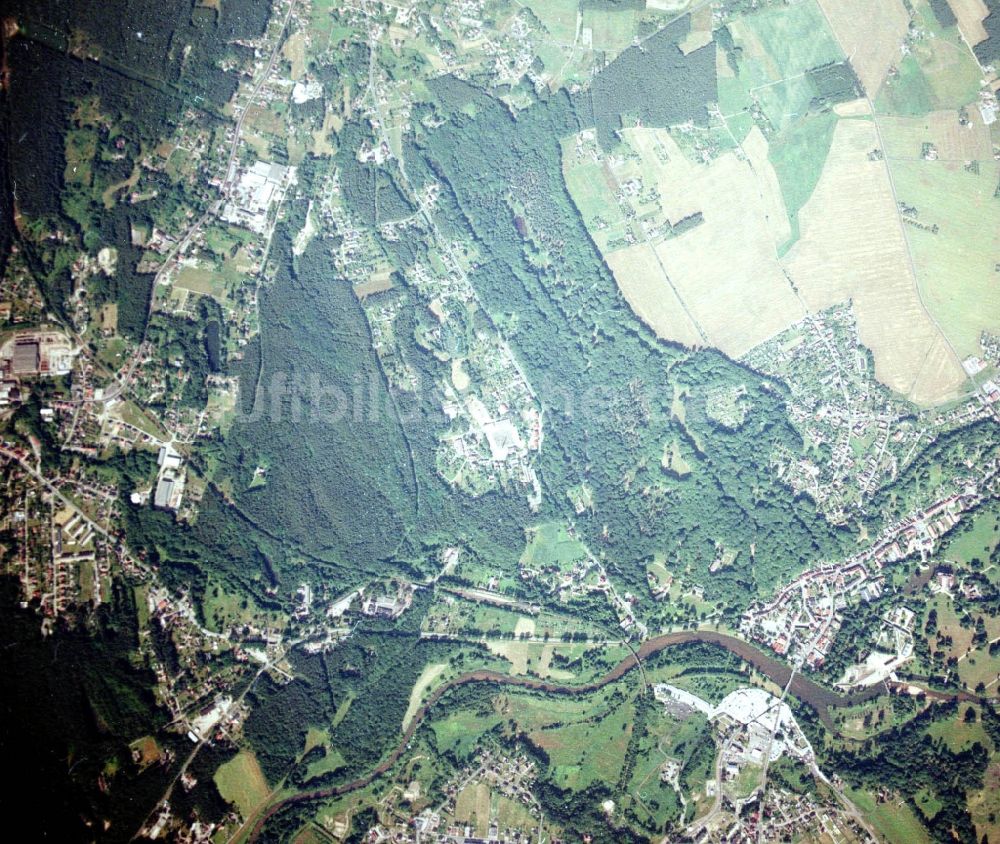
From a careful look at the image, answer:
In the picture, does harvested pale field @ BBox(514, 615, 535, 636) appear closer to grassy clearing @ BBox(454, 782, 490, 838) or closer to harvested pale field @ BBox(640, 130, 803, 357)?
grassy clearing @ BBox(454, 782, 490, 838)

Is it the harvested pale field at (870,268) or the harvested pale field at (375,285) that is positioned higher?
the harvested pale field at (375,285)

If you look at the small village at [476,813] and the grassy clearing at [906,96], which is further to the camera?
the grassy clearing at [906,96]

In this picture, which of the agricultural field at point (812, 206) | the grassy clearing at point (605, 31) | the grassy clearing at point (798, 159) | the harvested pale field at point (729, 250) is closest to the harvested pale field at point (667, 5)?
the grassy clearing at point (605, 31)

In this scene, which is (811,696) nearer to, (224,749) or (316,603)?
(316,603)

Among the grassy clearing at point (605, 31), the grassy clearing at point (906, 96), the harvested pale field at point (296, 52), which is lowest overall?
the grassy clearing at point (906, 96)

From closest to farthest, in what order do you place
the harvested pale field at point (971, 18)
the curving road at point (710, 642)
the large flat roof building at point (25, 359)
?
the large flat roof building at point (25, 359), the curving road at point (710, 642), the harvested pale field at point (971, 18)

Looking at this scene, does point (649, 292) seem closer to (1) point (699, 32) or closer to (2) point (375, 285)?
(2) point (375, 285)

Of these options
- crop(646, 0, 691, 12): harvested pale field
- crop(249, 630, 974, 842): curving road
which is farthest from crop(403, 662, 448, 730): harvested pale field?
crop(646, 0, 691, 12): harvested pale field

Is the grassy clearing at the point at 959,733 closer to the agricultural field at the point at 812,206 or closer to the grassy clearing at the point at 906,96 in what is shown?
the agricultural field at the point at 812,206
